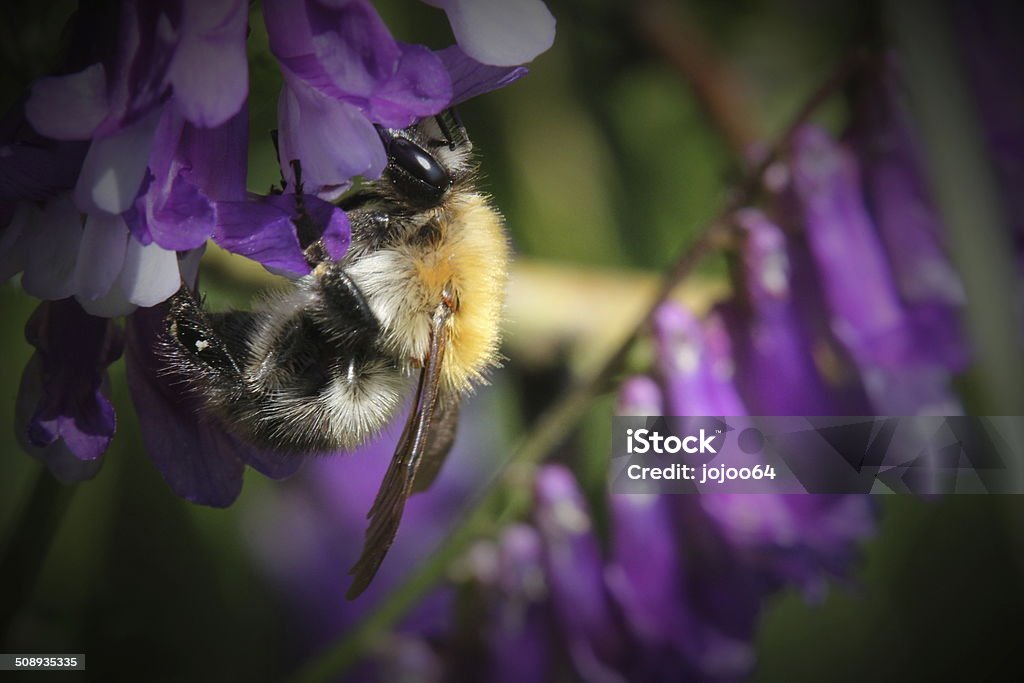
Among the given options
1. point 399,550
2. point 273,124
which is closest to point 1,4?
point 273,124

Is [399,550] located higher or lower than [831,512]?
lower

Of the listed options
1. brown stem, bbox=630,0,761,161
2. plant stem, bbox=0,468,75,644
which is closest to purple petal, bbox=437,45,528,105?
plant stem, bbox=0,468,75,644

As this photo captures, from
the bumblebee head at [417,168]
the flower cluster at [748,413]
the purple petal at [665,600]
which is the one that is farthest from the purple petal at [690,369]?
the bumblebee head at [417,168]

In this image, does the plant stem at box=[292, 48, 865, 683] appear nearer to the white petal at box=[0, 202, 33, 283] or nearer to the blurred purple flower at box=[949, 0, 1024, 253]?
the blurred purple flower at box=[949, 0, 1024, 253]

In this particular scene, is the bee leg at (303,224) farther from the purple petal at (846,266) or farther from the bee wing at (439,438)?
the purple petal at (846,266)

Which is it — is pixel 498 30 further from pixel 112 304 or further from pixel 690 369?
pixel 690 369

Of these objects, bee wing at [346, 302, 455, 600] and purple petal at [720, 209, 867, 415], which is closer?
bee wing at [346, 302, 455, 600]

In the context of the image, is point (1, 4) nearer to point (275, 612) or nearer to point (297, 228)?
point (297, 228)

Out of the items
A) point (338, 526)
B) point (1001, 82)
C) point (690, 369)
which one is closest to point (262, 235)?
point (690, 369)
